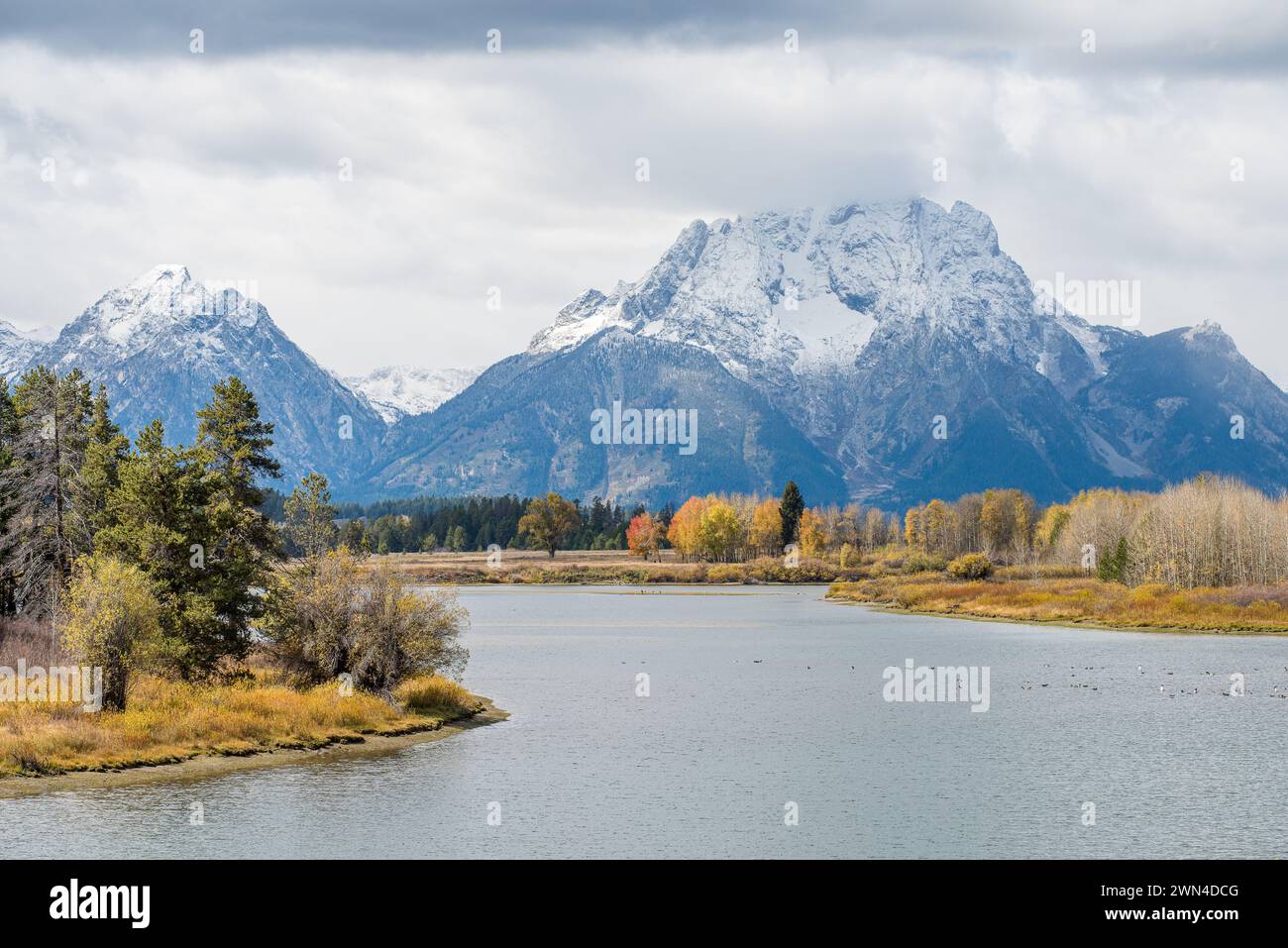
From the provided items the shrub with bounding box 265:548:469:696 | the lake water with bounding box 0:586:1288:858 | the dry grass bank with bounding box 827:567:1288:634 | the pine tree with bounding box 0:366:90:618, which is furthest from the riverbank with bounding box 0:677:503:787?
the dry grass bank with bounding box 827:567:1288:634

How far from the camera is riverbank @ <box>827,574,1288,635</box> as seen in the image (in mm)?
126312

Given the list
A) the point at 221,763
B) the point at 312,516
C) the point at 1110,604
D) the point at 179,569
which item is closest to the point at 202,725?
the point at 221,763

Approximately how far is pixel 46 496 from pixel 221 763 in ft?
101

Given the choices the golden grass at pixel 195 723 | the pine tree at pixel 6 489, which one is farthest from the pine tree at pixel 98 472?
the golden grass at pixel 195 723

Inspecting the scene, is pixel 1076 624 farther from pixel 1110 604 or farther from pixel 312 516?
pixel 312 516

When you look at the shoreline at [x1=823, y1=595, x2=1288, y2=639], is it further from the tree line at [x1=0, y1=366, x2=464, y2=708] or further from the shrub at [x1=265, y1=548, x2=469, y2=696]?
the tree line at [x1=0, y1=366, x2=464, y2=708]

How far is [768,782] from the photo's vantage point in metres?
47.5

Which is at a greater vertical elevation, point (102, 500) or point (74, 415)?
point (74, 415)

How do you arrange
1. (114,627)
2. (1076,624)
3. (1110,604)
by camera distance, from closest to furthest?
(114,627) < (1076,624) < (1110,604)

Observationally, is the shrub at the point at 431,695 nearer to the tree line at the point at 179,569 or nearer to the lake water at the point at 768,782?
the tree line at the point at 179,569

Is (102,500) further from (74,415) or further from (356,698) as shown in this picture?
(356,698)
